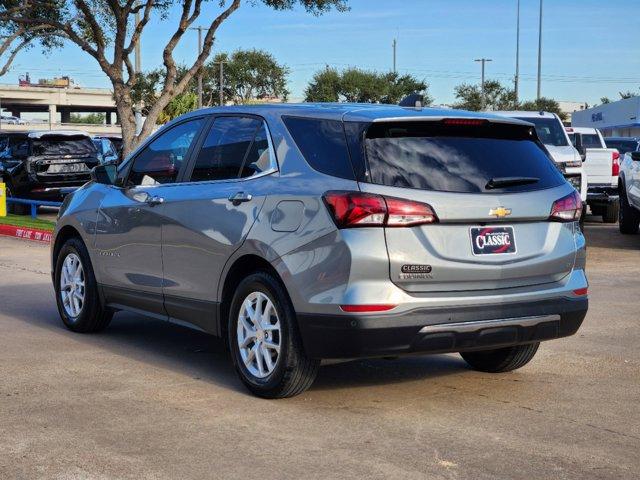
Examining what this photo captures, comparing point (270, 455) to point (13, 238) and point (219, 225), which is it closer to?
point (219, 225)

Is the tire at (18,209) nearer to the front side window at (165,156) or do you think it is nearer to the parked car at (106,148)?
the parked car at (106,148)

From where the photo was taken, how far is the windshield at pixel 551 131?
63.1 feet

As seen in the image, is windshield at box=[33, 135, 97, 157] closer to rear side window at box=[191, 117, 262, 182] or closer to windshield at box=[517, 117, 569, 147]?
windshield at box=[517, 117, 569, 147]

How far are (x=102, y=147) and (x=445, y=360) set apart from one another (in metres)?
24.3

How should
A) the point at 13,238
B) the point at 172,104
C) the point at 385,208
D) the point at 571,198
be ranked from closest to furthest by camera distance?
the point at 385,208
the point at 571,198
the point at 13,238
the point at 172,104

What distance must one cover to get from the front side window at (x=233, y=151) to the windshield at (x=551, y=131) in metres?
12.8

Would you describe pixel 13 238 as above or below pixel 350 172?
below

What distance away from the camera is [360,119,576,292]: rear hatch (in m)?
5.95

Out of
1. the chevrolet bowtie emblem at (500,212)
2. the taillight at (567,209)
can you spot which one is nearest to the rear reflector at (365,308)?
the chevrolet bowtie emblem at (500,212)

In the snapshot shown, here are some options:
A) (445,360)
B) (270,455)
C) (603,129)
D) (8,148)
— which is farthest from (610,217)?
(603,129)

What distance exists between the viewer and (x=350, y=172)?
19.7 feet

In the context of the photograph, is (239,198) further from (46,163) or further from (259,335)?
(46,163)

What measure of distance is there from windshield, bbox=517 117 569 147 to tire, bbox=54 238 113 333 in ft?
39.3

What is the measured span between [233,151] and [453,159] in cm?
155
